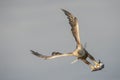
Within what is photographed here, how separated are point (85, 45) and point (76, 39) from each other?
1036mm

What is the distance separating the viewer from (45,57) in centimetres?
2823

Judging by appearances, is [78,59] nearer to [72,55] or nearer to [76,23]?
[72,55]

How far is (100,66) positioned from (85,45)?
6.07 ft

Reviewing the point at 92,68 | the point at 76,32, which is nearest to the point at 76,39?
the point at 76,32

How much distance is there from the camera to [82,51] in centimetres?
2814

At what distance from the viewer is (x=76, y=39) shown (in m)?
27.7

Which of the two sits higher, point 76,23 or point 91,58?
point 76,23

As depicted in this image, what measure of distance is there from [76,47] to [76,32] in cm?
107

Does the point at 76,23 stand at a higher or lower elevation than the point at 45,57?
higher

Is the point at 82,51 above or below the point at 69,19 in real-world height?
below

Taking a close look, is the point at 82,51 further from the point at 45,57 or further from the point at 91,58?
the point at 45,57

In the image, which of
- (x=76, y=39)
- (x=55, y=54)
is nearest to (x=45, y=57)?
(x=55, y=54)

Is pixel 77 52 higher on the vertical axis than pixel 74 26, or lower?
lower

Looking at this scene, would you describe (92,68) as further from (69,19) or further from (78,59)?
(69,19)
